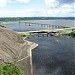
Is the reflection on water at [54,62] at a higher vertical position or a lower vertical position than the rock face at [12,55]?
lower

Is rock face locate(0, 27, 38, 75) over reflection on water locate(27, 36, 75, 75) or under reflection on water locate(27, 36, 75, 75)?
over

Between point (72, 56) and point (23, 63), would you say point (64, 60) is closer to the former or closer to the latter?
point (72, 56)

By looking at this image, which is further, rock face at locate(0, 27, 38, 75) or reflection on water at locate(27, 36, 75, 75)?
reflection on water at locate(27, 36, 75, 75)

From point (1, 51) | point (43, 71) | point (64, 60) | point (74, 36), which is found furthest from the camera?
point (74, 36)

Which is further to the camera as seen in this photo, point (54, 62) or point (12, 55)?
point (54, 62)

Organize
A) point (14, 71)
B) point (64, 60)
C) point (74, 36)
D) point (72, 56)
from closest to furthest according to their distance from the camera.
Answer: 1. point (14, 71)
2. point (64, 60)
3. point (72, 56)
4. point (74, 36)

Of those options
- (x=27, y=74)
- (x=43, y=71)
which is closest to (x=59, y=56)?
(x=43, y=71)

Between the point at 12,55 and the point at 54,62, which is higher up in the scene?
the point at 12,55

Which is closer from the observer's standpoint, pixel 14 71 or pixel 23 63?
pixel 14 71

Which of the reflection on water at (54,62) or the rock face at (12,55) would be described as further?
the reflection on water at (54,62)

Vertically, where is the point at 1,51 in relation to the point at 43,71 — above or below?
above

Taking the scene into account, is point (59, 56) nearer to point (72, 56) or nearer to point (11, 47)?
point (72, 56)
